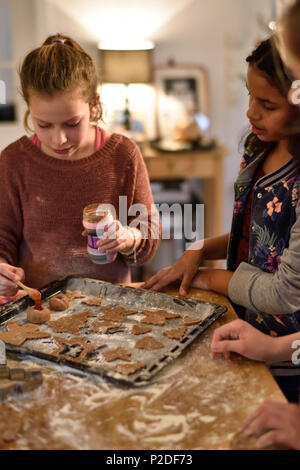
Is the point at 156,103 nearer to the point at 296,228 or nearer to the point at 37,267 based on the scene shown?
the point at 37,267

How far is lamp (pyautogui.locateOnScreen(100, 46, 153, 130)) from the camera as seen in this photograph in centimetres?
318

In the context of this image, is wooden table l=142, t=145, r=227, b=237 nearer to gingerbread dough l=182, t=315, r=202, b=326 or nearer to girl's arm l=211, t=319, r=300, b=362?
gingerbread dough l=182, t=315, r=202, b=326

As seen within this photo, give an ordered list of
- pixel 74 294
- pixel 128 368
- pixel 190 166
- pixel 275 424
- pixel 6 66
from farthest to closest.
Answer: pixel 6 66 < pixel 190 166 < pixel 74 294 < pixel 128 368 < pixel 275 424

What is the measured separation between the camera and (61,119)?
1285 mm

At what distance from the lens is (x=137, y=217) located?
1.49 m

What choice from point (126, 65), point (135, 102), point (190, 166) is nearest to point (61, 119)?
point (190, 166)

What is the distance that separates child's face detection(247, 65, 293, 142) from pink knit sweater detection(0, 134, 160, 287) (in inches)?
18.7

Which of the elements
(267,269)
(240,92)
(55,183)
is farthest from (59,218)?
(240,92)

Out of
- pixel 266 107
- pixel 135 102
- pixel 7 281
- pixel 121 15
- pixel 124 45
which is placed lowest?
pixel 7 281

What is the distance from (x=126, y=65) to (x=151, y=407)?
2.69m

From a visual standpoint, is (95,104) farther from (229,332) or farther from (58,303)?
(229,332)

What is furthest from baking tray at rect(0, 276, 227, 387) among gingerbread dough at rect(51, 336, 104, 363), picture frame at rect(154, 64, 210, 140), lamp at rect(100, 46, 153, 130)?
picture frame at rect(154, 64, 210, 140)

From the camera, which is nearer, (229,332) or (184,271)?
(229,332)

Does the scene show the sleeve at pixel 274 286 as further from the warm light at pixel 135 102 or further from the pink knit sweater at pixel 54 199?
the warm light at pixel 135 102
